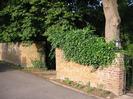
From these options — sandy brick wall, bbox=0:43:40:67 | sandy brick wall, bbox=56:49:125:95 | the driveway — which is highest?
sandy brick wall, bbox=0:43:40:67

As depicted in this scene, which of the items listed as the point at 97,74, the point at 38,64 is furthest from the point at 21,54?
the point at 97,74

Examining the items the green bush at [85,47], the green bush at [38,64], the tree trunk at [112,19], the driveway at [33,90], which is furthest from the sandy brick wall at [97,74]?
the green bush at [38,64]

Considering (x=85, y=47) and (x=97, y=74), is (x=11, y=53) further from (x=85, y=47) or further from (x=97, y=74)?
(x=97, y=74)

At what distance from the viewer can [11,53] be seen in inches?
1184

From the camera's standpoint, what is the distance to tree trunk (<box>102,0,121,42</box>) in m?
14.9

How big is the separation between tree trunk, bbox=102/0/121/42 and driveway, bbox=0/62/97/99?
3149 millimetres

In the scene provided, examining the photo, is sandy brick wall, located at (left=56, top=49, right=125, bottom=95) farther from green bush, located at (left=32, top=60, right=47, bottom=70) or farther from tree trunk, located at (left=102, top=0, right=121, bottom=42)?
green bush, located at (left=32, top=60, right=47, bottom=70)

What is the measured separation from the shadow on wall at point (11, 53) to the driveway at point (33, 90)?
10.3 m

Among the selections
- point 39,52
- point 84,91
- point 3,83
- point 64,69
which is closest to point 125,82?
point 84,91

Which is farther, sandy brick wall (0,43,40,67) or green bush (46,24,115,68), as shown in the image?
sandy brick wall (0,43,40,67)

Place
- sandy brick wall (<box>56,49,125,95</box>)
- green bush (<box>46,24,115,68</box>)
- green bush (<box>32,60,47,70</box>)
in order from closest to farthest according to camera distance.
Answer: sandy brick wall (<box>56,49,125,95</box>) < green bush (<box>46,24,115,68</box>) < green bush (<box>32,60,47,70</box>)

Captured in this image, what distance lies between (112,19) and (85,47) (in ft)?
5.93

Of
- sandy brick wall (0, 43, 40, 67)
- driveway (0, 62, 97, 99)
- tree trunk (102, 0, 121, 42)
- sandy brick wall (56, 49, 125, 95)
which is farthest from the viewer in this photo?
sandy brick wall (0, 43, 40, 67)

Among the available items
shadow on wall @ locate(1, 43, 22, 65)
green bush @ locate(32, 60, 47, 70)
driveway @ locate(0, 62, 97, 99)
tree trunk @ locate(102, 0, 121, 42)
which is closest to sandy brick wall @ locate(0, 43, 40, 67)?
shadow on wall @ locate(1, 43, 22, 65)
